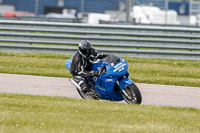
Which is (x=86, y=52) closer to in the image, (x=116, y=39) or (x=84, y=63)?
(x=84, y=63)

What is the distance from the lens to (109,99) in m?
9.37

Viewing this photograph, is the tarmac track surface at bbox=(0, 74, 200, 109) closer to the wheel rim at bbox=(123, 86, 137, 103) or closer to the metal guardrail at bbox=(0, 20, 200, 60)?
the wheel rim at bbox=(123, 86, 137, 103)

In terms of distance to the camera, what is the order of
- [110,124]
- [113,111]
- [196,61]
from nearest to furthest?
[110,124] → [113,111] → [196,61]

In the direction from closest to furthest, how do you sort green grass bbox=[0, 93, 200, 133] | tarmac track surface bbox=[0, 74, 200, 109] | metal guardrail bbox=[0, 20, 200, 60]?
green grass bbox=[0, 93, 200, 133] → tarmac track surface bbox=[0, 74, 200, 109] → metal guardrail bbox=[0, 20, 200, 60]

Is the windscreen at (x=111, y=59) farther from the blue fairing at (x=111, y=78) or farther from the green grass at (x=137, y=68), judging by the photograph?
the green grass at (x=137, y=68)

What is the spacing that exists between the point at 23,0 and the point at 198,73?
34.8 m

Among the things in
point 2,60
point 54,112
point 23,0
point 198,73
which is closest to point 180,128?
point 54,112

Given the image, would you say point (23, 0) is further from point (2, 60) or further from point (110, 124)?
point (110, 124)

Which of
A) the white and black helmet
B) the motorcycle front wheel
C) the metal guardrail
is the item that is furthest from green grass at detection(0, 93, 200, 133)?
the metal guardrail

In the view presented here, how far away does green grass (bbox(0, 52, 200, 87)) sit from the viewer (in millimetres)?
12141

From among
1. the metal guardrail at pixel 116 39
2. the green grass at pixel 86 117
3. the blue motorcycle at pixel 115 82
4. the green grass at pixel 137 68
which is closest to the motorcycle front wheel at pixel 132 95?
the blue motorcycle at pixel 115 82

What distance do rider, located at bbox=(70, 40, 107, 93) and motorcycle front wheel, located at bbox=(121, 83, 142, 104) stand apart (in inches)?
25.5

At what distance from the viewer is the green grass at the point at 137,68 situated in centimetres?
1214

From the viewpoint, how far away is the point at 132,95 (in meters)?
8.93
